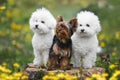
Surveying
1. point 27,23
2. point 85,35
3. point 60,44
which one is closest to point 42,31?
point 60,44

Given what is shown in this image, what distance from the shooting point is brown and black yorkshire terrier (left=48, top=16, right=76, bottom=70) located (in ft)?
23.8

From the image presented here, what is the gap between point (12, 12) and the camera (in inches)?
622

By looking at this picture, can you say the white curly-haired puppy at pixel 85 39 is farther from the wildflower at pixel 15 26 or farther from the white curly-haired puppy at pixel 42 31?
the wildflower at pixel 15 26

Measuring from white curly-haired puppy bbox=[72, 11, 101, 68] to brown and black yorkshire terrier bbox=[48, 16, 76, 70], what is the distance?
0.13 m

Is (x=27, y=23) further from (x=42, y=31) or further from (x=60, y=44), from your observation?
(x=60, y=44)

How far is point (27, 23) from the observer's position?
15.8 m

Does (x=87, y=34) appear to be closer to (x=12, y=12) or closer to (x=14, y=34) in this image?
(x=14, y=34)

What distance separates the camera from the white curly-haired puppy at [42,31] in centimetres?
747

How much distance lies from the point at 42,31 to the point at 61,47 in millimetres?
328

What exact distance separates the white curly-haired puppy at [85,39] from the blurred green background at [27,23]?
193 inches

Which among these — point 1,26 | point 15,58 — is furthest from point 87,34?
point 1,26

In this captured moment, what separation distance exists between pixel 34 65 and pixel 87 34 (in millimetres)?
988

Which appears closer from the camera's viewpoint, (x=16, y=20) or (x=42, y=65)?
(x=42, y=65)

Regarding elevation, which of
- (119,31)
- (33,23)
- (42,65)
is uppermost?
(119,31)
